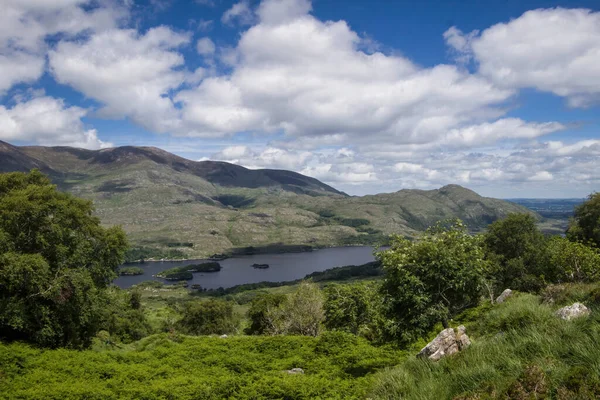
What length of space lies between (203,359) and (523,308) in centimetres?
2081

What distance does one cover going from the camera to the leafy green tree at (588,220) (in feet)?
187

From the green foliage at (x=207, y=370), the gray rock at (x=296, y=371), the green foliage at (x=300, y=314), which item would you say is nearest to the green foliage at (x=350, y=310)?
the green foliage at (x=300, y=314)

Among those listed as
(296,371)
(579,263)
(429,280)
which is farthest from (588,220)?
(296,371)

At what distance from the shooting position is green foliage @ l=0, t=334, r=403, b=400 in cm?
1595

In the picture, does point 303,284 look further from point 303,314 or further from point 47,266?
point 47,266

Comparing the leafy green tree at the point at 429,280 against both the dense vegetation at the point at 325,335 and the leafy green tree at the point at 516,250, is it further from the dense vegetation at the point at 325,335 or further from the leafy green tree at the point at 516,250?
the leafy green tree at the point at 516,250

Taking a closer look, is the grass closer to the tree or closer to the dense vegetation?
the dense vegetation

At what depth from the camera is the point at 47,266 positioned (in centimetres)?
2745

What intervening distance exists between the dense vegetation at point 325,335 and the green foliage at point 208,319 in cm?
3015

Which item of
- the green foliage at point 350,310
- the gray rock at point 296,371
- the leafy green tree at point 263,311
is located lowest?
the leafy green tree at point 263,311

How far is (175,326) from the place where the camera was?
7475 centimetres

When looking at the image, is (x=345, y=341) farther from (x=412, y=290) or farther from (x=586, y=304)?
(x=586, y=304)

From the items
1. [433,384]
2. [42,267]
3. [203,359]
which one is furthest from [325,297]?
[433,384]

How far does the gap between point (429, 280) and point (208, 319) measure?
62792 millimetres
